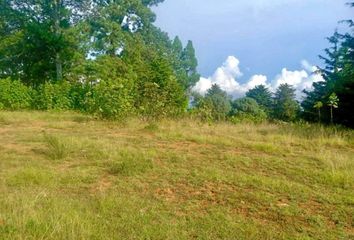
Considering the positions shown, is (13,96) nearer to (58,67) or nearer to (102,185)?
(58,67)

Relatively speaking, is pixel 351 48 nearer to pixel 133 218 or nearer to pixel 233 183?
pixel 233 183

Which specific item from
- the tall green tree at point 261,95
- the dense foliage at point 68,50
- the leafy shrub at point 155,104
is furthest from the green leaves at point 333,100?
the tall green tree at point 261,95

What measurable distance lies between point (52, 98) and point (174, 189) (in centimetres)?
1489

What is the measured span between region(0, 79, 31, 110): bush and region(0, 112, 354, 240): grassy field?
10.5m

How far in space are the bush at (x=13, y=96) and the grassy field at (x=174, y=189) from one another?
1047 cm

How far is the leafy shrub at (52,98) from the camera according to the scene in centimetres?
1795

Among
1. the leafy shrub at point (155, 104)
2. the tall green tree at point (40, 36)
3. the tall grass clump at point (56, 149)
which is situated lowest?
the tall grass clump at point (56, 149)

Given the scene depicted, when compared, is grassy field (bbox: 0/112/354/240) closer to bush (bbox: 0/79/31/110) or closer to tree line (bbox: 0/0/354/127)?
tree line (bbox: 0/0/354/127)

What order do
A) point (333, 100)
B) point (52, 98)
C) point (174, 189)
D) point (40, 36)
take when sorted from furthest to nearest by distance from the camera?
point (40, 36) < point (52, 98) < point (333, 100) < point (174, 189)

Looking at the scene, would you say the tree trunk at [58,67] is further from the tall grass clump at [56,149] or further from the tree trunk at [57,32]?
the tall grass clump at [56,149]

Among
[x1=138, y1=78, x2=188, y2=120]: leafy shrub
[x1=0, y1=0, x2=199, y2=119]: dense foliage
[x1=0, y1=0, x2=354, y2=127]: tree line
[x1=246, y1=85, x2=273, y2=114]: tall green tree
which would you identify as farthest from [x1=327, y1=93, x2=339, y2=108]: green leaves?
[x1=246, y1=85, x2=273, y2=114]: tall green tree

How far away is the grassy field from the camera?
3.45 m

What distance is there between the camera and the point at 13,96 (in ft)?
59.1

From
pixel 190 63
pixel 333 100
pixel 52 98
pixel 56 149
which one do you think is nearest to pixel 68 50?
pixel 52 98
